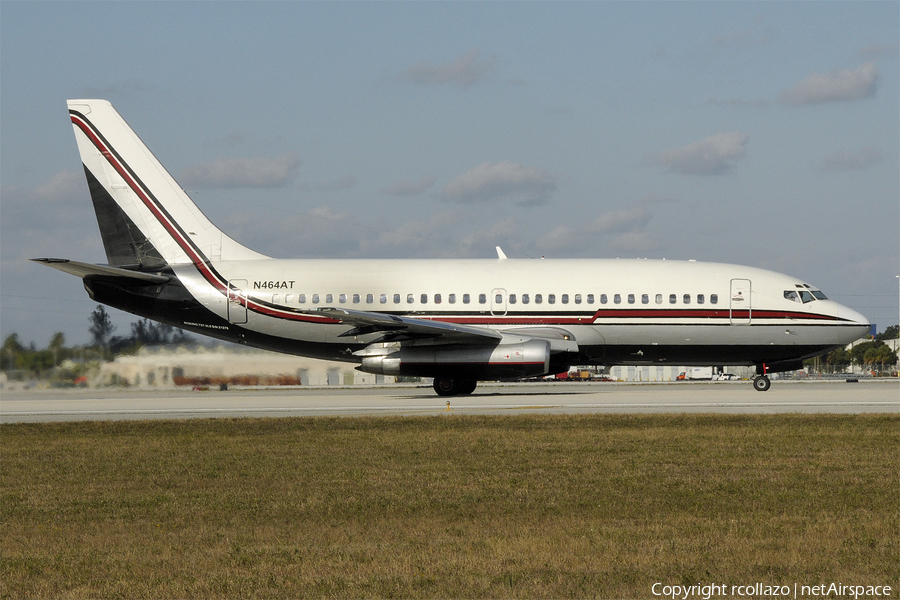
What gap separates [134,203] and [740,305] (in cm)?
2133

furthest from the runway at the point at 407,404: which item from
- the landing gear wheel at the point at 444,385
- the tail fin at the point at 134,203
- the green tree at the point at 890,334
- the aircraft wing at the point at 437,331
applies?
the green tree at the point at 890,334

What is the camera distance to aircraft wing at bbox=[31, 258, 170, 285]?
29.5 meters

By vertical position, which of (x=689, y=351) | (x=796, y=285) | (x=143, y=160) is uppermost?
(x=143, y=160)

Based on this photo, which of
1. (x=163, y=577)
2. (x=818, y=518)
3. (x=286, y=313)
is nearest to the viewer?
(x=163, y=577)

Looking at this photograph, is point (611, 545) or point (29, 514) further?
point (29, 514)

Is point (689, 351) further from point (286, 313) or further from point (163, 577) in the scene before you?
point (163, 577)

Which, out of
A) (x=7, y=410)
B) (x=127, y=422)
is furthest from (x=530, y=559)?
(x=7, y=410)

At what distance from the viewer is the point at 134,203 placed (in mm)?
33156

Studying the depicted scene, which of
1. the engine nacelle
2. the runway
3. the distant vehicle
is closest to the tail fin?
the runway

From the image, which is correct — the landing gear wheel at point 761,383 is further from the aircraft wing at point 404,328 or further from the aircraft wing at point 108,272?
the aircraft wing at point 108,272

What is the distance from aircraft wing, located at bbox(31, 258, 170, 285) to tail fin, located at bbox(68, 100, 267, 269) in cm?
105

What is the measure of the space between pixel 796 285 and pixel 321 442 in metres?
21.4

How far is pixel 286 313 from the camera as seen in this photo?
31984mm

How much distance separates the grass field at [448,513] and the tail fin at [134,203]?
15.6 metres
